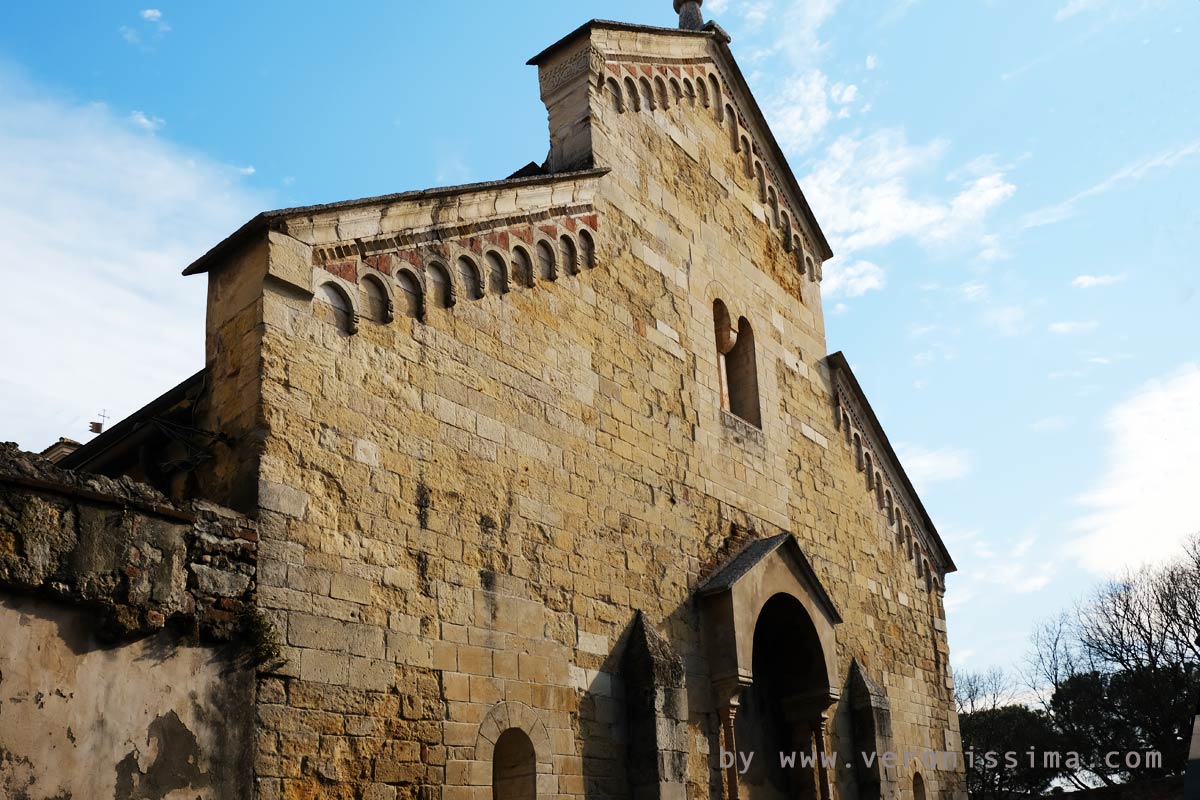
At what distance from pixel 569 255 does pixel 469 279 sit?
1.55 m

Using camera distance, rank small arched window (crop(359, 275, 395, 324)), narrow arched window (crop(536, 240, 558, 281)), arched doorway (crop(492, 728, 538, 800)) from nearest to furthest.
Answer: small arched window (crop(359, 275, 395, 324)) → arched doorway (crop(492, 728, 538, 800)) → narrow arched window (crop(536, 240, 558, 281))

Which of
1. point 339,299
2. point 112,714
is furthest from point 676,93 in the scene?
point 112,714

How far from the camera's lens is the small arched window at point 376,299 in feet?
25.4

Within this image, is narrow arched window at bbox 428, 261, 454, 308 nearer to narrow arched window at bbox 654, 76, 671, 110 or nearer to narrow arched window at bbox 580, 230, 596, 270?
narrow arched window at bbox 580, 230, 596, 270

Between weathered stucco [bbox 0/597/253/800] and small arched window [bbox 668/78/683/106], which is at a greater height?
small arched window [bbox 668/78/683/106]

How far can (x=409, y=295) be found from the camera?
26.6 feet

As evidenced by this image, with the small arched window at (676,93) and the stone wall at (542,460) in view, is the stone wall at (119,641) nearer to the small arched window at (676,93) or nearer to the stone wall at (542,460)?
the stone wall at (542,460)

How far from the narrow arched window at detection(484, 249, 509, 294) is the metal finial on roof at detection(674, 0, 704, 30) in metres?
6.62

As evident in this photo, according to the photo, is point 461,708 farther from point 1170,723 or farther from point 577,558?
point 1170,723

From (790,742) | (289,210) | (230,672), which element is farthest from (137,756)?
(790,742)

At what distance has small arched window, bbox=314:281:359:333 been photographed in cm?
743

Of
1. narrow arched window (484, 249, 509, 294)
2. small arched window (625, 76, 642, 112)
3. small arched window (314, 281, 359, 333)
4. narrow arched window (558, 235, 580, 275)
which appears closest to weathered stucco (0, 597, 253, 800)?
small arched window (314, 281, 359, 333)

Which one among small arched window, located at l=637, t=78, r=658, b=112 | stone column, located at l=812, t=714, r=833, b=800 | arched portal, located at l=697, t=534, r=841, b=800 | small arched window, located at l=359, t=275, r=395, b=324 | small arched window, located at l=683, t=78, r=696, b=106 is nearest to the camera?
small arched window, located at l=359, t=275, r=395, b=324

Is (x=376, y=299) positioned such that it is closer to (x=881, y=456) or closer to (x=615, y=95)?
(x=615, y=95)
